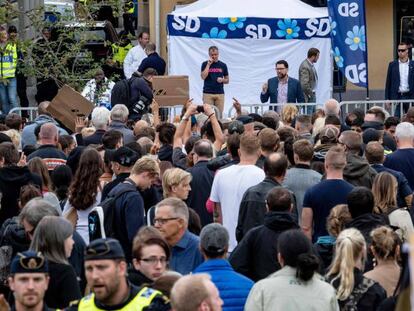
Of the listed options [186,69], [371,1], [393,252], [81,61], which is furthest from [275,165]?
[371,1]

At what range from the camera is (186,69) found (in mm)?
25078

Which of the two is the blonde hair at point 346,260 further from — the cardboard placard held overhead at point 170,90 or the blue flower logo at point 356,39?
the blue flower logo at point 356,39

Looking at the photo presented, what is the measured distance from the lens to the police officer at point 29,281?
7.24 meters

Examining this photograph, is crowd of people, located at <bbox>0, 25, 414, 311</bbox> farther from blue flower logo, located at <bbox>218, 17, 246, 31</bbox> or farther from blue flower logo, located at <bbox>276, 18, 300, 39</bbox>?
blue flower logo, located at <bbox>218, 17, 246, 31</bbox>

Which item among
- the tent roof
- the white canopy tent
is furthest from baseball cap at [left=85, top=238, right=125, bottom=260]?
the tent roof

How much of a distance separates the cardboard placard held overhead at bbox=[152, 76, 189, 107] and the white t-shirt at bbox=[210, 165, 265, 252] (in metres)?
8.29

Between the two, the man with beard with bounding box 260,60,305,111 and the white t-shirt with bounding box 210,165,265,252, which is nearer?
the white t-shirt with bounding box 210,165,265,252

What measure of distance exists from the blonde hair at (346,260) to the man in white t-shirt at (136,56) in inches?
694

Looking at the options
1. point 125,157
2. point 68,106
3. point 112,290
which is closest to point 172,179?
point 125,157

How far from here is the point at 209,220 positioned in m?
12.3

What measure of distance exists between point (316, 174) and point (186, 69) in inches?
541

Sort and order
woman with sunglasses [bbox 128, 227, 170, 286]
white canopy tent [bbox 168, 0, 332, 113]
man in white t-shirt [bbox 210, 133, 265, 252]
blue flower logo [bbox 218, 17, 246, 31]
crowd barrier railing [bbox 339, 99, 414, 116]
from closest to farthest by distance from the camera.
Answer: woman with sunglasses [bbox 128, 227, 170, 286] → man in white t-shirt [bbox 210, 133, 265, 252] → crowd barrier railing [bbox 339, 99, 414, 116] → white canopy tent [bbox 168, 0, 332, 113] → blue flower logo [bbox 218, 17, 246, 31]

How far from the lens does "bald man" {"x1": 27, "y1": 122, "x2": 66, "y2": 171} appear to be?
13.4 meters

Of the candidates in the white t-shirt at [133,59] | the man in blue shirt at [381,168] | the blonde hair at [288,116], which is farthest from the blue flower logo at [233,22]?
the man in blue shirt at [381,168]
